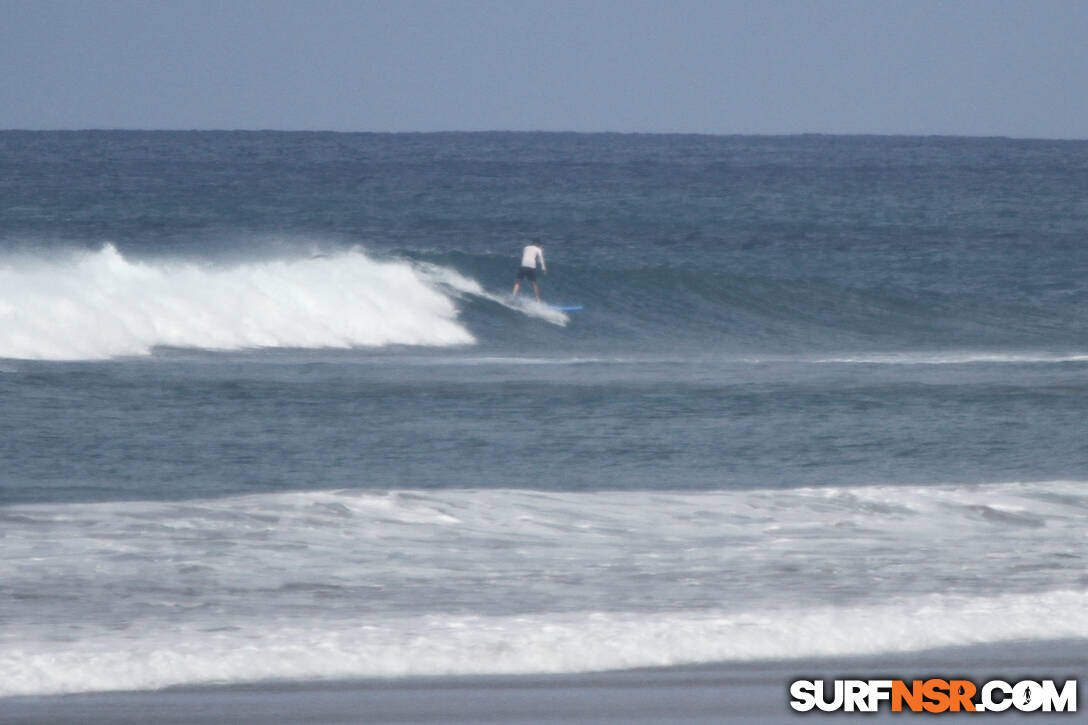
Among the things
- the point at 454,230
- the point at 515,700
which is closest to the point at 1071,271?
the point at 454,230

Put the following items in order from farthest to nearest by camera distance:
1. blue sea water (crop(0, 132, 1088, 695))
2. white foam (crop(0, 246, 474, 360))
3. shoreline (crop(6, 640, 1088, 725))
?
white foam (crop(0, 246, 474, 360))
blue sea water (crop(0, 132, 1088, 695))
shoreline (crop(6, 640, 1088, 725))

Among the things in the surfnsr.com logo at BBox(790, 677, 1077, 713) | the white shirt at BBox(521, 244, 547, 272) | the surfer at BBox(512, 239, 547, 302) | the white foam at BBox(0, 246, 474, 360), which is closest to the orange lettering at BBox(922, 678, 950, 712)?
the surfnsr.com logo at BBox(790, 677, 1077, 713)

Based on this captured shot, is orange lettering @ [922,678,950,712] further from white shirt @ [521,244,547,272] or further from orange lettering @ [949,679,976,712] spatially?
white shirt @ [521,244,547,272]

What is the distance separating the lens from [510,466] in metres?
10.3

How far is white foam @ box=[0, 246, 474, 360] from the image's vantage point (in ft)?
60.4

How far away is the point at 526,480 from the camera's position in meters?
9.76

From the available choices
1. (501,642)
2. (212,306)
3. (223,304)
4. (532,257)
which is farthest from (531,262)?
(501,642)

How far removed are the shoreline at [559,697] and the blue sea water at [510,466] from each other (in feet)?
0.46

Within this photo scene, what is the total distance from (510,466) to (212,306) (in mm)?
11367

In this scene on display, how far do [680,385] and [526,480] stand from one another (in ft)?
18.3

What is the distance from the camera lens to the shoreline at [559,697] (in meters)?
5.11

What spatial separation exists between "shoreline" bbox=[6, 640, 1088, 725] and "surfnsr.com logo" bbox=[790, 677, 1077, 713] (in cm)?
5

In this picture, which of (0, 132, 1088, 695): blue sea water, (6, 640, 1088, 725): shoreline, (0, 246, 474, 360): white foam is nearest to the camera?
(6, 640, 1088, 725): shoreline

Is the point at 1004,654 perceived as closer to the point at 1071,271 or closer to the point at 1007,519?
the point at 1007,519
